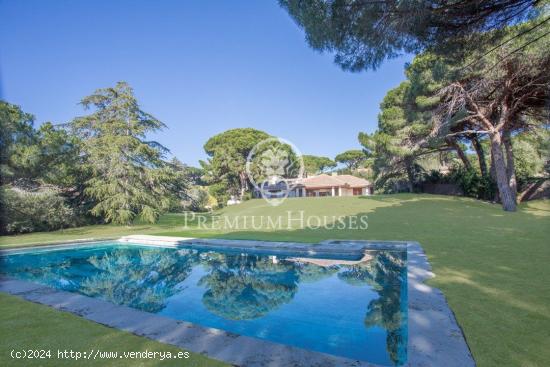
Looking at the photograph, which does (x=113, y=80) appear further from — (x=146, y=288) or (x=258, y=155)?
(x=258, y=155)

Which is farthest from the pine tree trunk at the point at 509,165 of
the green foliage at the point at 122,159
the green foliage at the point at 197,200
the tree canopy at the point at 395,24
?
the green foliage at the point at 197,200

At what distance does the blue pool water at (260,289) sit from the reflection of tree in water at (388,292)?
17 millimetres

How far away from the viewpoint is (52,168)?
1504 cm

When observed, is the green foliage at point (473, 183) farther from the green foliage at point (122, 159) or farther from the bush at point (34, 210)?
the bush at point (34, 210)

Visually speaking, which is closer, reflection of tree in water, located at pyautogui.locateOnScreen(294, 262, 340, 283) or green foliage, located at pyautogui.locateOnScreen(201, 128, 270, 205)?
reflection of tree in water, located at pyautogui.locateOnScreen(294, 262, 340, 283)

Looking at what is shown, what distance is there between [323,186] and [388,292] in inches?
1423

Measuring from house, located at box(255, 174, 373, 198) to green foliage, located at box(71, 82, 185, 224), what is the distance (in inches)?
867

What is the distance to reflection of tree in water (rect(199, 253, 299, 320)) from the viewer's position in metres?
5.62

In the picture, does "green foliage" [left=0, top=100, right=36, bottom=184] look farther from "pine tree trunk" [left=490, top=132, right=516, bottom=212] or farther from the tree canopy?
"pine tree trunk" [left=490, top=132, right=516, bottom=212]

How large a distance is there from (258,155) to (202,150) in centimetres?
1094

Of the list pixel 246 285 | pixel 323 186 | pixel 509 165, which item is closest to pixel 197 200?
pixel 323 186

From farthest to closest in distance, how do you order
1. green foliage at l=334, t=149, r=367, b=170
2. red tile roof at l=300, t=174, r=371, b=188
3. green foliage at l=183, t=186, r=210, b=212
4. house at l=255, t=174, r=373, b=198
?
1. green foliage at l=334, t=149, r=367, b=170
2. house at l=255, t=174, r=373, b=198
3. red tile roof at l=300, t=174, r=371, b=188
4. green foliage at l=183, t=186, r=210, b=212

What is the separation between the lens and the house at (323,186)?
41.8 metres

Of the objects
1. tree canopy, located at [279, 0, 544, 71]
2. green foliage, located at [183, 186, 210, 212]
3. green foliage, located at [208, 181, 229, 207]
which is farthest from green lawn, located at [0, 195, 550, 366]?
green foliage, located at [208, 181, 229, 207]
